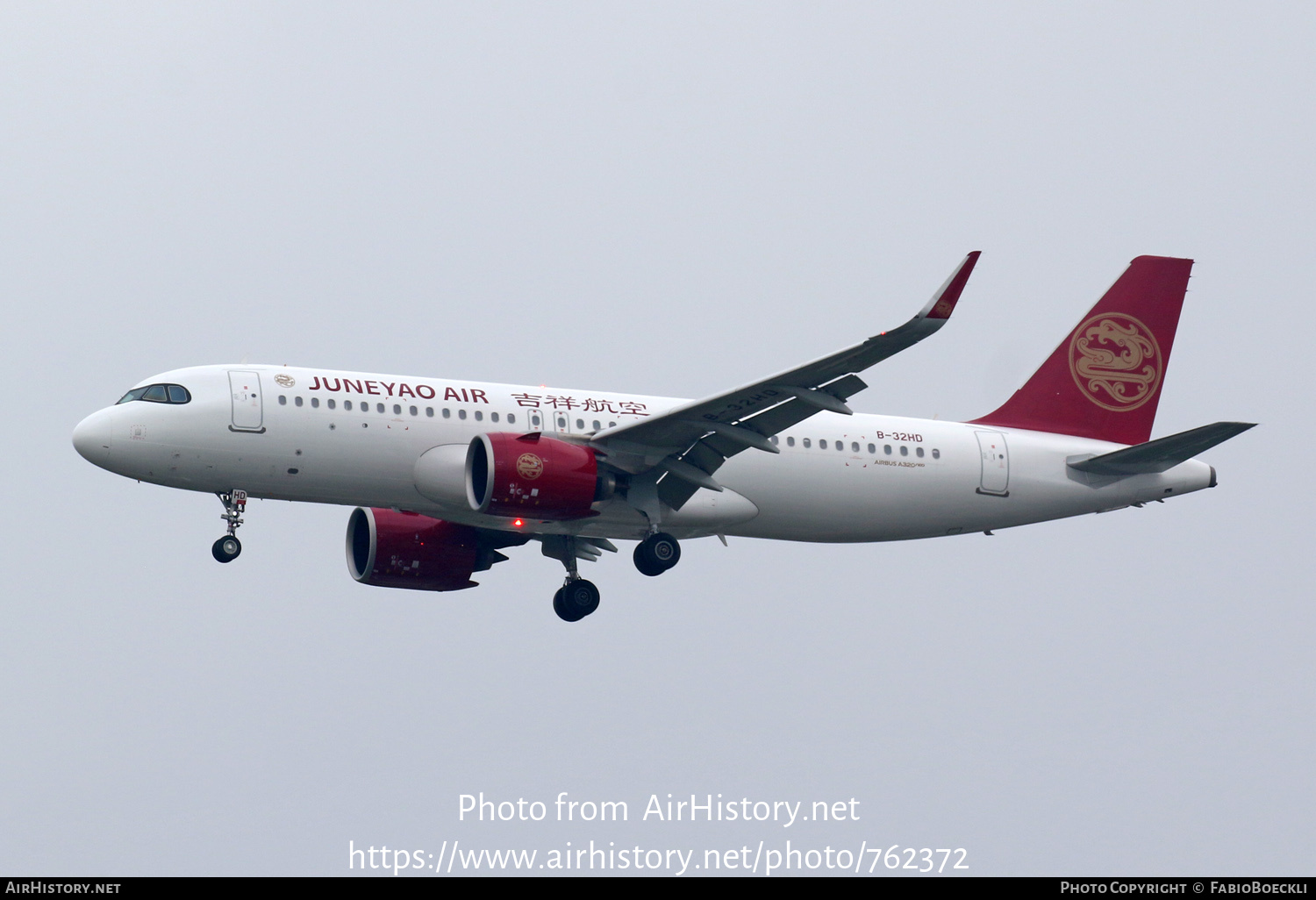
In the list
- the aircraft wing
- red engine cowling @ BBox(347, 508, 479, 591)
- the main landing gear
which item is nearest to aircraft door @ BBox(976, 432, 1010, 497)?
the aircraft wing

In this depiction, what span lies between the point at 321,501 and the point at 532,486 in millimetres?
4646

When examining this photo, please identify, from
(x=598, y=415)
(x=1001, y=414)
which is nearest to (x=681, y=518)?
(x=598, y=415)

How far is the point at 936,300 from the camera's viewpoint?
28.1 meters

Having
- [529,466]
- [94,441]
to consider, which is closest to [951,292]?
[529,466]

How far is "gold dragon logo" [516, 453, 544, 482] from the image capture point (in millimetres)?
33562

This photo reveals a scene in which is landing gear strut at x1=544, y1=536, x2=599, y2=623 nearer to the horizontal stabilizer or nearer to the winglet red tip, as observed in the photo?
the horizontal stabilizer

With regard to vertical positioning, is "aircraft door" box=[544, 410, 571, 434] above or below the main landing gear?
above

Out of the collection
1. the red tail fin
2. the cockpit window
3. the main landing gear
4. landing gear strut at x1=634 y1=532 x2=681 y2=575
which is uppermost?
the red tail fin

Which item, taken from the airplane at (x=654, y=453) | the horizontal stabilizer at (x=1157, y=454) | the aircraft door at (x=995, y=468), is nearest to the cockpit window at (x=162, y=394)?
the airplane at (x=654, y=453)

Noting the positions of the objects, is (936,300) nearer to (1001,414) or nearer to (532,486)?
(532,486)

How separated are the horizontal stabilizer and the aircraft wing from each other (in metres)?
8.23

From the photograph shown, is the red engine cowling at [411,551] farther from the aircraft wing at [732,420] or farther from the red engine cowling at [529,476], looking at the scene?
the aircraft wing at [732,420]

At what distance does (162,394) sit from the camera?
34188 mm

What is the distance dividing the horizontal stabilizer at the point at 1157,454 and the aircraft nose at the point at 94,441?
2178 centimetres
